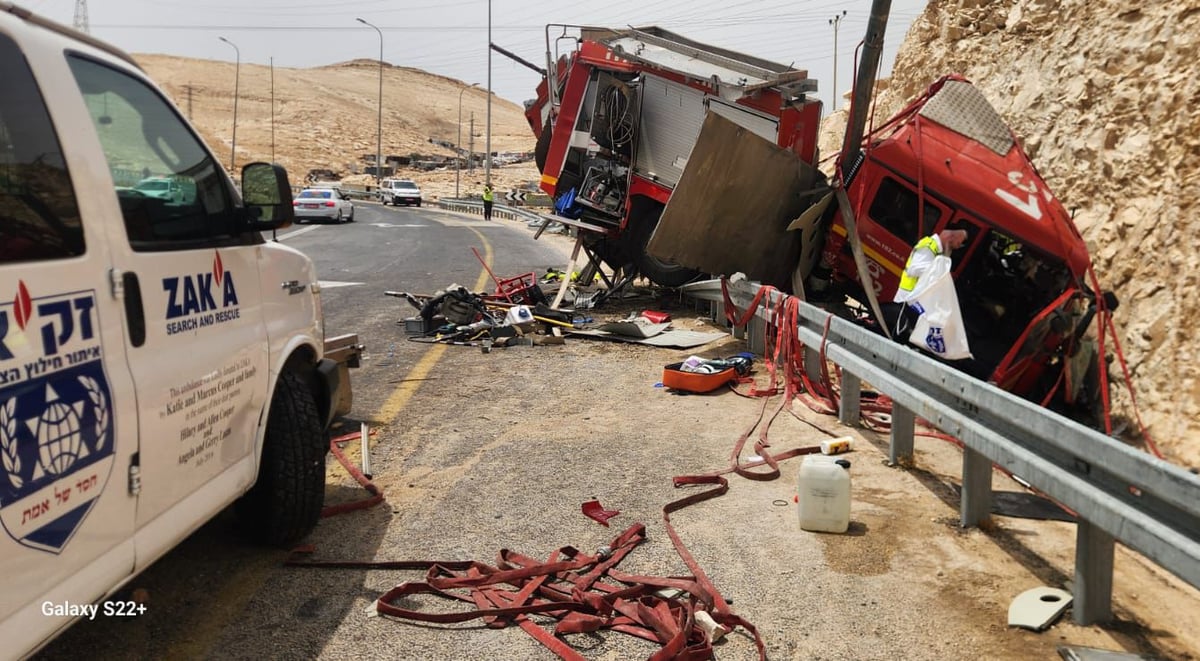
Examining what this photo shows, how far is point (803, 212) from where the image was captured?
1030cm

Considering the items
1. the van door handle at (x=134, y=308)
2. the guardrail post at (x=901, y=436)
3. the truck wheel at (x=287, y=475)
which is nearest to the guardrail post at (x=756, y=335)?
the guardrail post at (x=901, y=436)

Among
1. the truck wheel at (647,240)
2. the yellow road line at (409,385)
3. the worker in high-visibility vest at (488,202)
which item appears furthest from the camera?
the worker in high-visibility vest at (488,202)

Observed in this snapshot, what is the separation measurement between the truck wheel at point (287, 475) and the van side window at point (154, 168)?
2.80 ft

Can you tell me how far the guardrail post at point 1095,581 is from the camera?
3.73 m

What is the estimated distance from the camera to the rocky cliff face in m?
8.27

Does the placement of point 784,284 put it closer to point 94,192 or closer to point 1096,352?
point 1096,352

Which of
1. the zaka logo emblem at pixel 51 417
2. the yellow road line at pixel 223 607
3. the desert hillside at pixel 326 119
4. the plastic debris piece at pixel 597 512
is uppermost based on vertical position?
the desert hillside at pixel 326 119

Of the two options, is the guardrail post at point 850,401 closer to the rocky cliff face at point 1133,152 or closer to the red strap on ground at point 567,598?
the rocky cliff face at point 1133,152

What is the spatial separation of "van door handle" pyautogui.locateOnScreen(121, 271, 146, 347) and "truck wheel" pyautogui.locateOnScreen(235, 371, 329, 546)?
1250 millimetres

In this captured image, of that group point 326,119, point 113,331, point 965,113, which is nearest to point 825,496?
point 113,331

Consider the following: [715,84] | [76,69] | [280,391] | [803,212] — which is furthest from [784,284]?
[76,69]

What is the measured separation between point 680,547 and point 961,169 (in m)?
6.42

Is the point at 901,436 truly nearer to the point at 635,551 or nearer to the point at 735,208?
the point at 635,551

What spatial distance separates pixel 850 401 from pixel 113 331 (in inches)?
210
